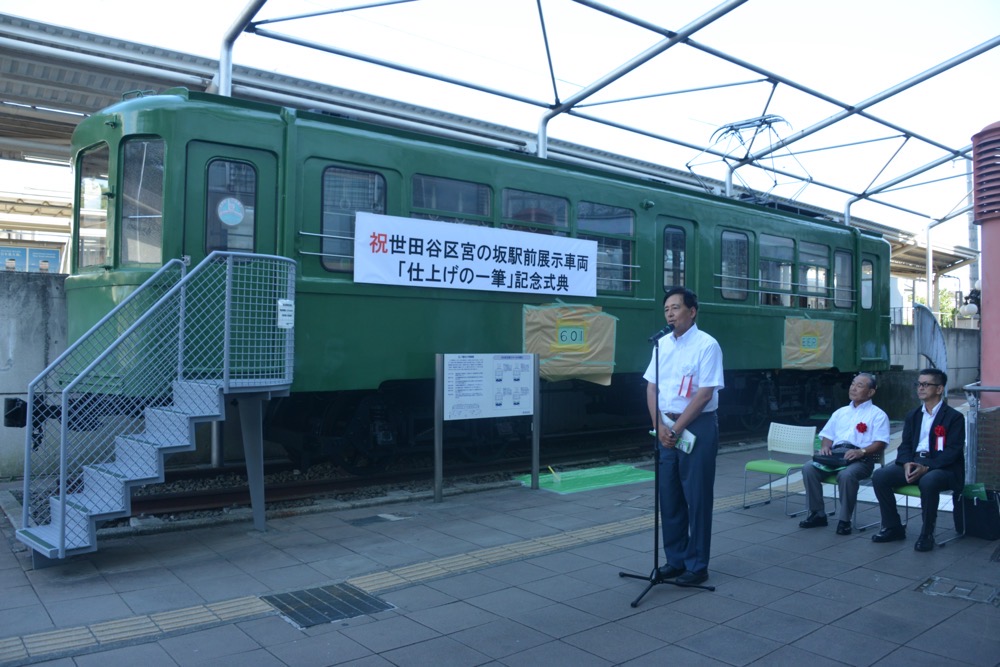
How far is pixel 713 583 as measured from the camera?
5.18 meters

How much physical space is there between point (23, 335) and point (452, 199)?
182 inches

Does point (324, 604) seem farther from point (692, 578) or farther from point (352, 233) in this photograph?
point (352, 233)

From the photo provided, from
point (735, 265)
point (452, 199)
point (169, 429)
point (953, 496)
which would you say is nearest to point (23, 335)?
point (169, 429)

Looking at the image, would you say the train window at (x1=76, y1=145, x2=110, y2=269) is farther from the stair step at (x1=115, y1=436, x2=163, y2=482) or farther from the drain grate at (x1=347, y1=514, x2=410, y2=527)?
the drain grate at (x1=347, y1=514, x2=410, y2=527)

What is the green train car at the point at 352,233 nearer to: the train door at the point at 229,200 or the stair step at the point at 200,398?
the train door at the point at 229,200

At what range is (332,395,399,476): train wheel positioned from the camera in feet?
26.8

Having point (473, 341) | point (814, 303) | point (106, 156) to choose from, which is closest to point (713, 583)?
point (473, 341)

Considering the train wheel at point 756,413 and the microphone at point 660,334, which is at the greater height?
the microphone at point 660,334

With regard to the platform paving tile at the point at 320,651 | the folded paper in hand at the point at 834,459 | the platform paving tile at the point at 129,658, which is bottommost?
the platform paving tile at the point at 129,658

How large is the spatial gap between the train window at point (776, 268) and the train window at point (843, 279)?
1444 millimetres

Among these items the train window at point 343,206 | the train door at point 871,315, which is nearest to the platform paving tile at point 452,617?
the train window at point 343,206

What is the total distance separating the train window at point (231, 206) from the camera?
693cm

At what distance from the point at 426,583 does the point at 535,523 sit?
1801mm

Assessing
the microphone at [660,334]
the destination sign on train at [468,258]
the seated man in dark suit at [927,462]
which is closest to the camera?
the microphone at [660,334]
